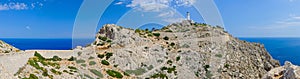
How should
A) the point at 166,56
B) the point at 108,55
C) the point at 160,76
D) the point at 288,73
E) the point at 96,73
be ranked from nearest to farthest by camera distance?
the point at 288,73 → the point at 96,73 → the point at 160,76 → the point at 108,55 → the point at 166,56

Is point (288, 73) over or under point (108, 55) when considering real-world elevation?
over

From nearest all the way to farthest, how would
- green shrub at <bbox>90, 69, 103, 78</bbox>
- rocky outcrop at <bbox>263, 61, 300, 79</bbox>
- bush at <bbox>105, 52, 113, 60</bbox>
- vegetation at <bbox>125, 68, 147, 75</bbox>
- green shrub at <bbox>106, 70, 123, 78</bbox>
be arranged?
1. rocky outcrop at <bbox>263, 61, 300, 79</bbox>
2. green shrub at <bbox>90, 69, 103, 78</bbox>
3. green shrub at <bbox>106, 70, 123, 78</bbox>
4. vegetation at <bbox>125, 68, 147, 75</bbox>
5. bush at <bbox>105, 52, 113, 60</bbox>

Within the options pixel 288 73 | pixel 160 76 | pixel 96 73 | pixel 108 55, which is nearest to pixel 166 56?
pixel 160 76

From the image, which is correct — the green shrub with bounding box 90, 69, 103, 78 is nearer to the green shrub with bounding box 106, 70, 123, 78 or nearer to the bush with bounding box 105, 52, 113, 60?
the green shrub with bounding box 106, 70, 123, 78

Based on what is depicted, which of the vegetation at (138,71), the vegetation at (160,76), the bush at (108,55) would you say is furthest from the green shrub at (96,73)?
the vegetation at (160,76)

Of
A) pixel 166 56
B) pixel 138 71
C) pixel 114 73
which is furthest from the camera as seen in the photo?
pixel 166 56

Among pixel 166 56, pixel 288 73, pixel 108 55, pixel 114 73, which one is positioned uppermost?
pixel 288 73

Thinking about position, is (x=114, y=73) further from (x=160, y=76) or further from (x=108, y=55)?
(x=160, y=76)

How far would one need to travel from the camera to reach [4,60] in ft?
99.7

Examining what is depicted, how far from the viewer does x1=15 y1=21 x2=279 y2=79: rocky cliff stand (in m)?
50.4

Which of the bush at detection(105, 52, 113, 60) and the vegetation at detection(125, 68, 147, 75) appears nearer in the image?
the vegetation at detection(125, 68, 147, 75)

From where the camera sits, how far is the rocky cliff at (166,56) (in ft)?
165

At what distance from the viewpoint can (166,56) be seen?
207ft

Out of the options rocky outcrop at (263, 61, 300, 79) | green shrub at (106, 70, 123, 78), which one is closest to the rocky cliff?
green shrub at (106, 70, 123, 78)
